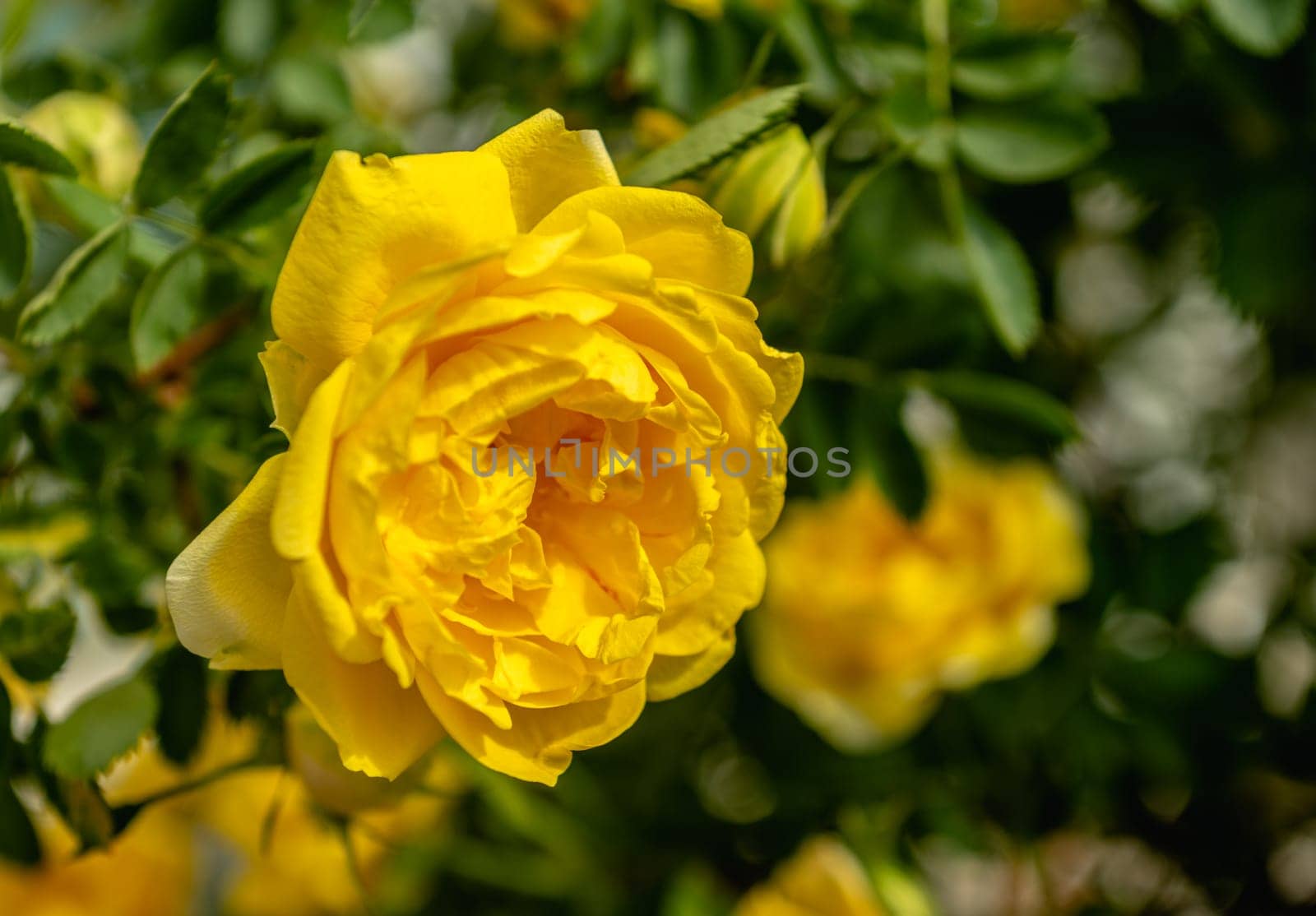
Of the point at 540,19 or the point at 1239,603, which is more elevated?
the point at 540,19

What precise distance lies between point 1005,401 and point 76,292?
45 cm

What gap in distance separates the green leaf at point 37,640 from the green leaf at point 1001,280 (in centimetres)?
44

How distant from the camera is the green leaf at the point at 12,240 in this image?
0.47 meters

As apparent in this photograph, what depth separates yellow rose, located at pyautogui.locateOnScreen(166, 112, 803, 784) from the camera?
36cm

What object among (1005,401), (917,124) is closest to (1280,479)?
(1005,401)

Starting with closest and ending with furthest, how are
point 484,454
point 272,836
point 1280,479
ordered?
point 484,454 → point 272,836 → point 1280,479

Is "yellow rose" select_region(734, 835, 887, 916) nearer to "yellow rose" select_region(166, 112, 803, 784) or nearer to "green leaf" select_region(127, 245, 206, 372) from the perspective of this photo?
"yellow rose" select_region(166, 112, 803, 784)

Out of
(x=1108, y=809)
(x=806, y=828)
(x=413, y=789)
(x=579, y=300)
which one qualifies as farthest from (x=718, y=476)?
(x=1108, y=809)

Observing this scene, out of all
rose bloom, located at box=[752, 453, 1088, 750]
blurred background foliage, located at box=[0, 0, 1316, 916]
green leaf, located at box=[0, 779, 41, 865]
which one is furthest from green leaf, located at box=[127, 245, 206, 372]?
rose bloom, located at box=[752, 453, 1088, 750]

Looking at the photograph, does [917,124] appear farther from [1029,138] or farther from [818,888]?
[818,888]

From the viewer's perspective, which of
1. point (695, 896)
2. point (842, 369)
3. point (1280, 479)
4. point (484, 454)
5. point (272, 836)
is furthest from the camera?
point (1280, 479)

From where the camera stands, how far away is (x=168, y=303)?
1.60ft

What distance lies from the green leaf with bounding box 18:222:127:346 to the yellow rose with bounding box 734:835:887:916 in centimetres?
55

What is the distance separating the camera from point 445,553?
395 mm
